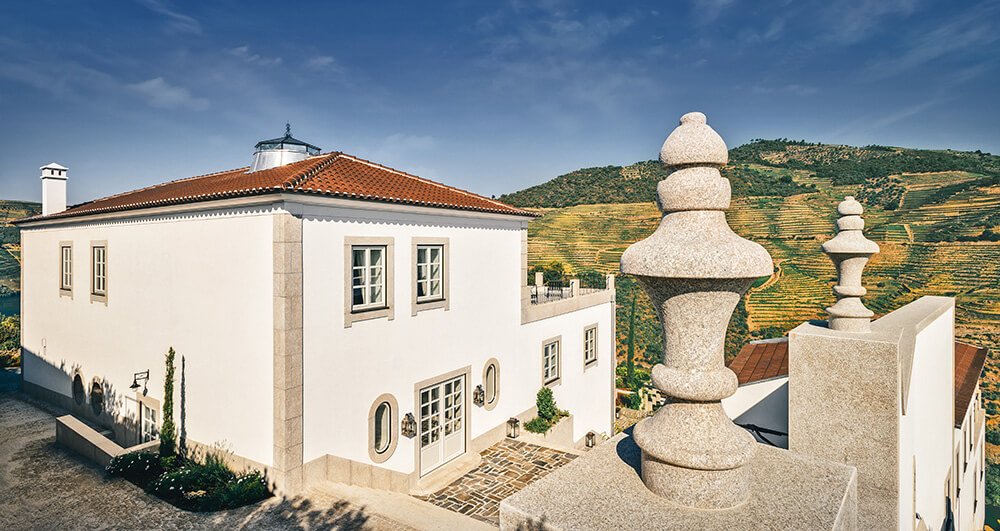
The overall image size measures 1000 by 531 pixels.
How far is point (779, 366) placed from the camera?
6719mm

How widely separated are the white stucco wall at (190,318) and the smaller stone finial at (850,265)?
825 centimetres

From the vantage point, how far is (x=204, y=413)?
9.98 m

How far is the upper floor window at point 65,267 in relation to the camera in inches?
563

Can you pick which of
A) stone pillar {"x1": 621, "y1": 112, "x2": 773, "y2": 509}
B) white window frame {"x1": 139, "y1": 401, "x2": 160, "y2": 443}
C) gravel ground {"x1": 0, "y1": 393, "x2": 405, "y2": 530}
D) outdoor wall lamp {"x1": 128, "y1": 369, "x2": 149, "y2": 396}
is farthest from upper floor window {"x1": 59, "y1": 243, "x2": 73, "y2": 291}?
stone pillar {"x1": 621, "y1": 112, "x2": 773, "y2": 509}

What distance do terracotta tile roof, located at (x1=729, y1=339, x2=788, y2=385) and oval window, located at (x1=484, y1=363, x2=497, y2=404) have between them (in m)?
6.77

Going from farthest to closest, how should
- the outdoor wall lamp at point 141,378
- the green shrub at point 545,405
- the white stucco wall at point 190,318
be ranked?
the green shrub at point 545,405, the outdoor wall lamp at point 141,378, the white stucco wall at point 190,318

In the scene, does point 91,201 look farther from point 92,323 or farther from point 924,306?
point 924,306

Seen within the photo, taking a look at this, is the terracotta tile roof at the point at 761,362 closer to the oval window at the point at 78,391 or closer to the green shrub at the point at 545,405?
the green shrub at the point at 545,405

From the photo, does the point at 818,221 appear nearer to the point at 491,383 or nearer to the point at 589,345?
the point at 589,345

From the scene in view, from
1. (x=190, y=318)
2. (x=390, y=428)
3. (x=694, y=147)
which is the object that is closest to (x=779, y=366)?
(x=694, y=147)

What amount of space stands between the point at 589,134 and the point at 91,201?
2619cm

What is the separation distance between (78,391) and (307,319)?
10222 millimetres

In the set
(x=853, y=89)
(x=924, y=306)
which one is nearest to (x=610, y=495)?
(x=924, y=306)

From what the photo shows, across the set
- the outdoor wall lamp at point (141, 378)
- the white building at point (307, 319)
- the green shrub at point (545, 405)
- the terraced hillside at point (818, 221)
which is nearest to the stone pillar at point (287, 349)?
the white building at point (307, 319)
